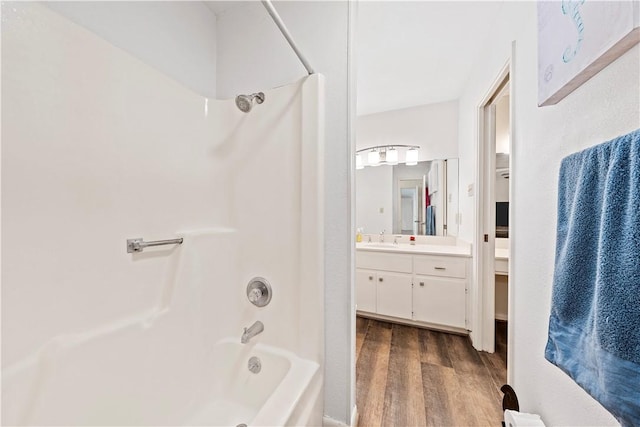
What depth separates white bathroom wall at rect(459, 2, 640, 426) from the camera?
0.66 metres

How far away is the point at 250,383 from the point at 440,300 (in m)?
1.86

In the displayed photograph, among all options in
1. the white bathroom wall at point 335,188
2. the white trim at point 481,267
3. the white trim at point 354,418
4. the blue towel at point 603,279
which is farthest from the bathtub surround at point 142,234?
the white trim at point 481,267

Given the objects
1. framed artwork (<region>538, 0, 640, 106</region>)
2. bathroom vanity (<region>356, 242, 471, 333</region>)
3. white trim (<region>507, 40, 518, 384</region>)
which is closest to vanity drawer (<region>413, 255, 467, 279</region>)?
bathroom vanity (<region>356, 242, 471, 333</region>)

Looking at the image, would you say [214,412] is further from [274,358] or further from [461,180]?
[461,180]

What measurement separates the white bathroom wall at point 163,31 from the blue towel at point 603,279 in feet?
5.98

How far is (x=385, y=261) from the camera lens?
248 cm

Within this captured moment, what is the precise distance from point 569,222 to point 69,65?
1707mm

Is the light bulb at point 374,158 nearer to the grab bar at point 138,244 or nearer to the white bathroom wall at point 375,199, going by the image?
the white bathroom wall at point 375,199

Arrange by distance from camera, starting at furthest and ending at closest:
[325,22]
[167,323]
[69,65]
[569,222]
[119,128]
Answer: [325,22] < [167,323] < [119,128] < [69,65] < [569,222]

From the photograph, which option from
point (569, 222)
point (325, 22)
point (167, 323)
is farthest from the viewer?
point (325, 22)

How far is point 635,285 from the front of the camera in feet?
1.51

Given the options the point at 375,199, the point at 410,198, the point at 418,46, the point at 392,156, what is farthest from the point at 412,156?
the point at 418,46

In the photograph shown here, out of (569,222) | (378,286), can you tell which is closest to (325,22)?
(569,222)

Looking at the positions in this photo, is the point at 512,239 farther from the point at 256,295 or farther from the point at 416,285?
the point at 256,295
